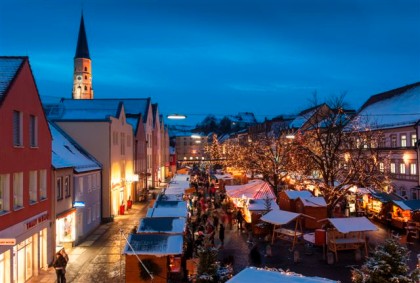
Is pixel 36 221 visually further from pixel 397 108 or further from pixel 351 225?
pixel 397 108

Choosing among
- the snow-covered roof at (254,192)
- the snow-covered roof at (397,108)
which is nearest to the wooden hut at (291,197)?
the snow-covered roof at (254,192)

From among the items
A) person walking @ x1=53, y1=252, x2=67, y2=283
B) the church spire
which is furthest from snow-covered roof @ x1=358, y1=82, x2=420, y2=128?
the church spire

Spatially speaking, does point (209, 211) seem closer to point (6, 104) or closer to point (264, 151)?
point (264, 151)

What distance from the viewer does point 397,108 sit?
5528 centimetres

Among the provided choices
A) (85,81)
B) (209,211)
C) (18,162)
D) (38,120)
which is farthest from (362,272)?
(85,81)

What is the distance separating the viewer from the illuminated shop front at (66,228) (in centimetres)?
2589

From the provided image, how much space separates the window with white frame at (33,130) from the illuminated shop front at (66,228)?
543 centimetres

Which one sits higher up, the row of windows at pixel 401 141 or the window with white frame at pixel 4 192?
the row of windows at pixel 401 141

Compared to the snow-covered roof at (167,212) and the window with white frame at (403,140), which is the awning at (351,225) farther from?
the window with white frame at (403,140)

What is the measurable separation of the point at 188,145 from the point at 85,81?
183ft

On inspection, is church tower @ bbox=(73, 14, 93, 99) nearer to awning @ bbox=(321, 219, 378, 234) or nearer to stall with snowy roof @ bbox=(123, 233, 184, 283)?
awning @ bbox=(321, 219, 378, 234)

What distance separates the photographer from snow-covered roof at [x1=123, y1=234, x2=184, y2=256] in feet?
58.2

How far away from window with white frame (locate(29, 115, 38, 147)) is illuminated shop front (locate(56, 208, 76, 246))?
5.43 m

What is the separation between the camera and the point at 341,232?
78.3ft
